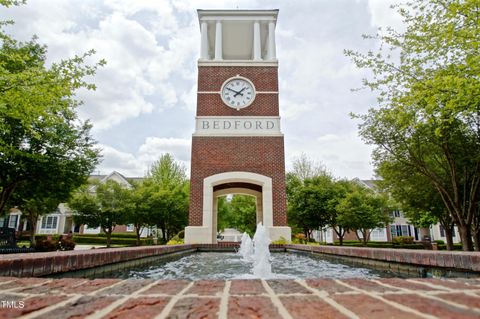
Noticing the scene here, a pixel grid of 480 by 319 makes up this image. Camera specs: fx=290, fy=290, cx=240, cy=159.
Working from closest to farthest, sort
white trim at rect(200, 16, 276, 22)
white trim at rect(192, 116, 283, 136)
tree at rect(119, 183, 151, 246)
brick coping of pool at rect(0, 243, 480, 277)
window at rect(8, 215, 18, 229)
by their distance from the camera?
brick coping of pool at rect(0, 243, 480, 277)
white trim at rect(192, 116, 283, 136)
white trim at rect(200, 16, 276, 22)
tree at rect(119, 183, 151, 246)
window at rect(8, 215, 18, 229)

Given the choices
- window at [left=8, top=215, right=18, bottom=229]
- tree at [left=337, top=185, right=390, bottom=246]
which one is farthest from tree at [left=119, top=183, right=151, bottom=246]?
window at [left=8, top=215, right=18, bottom=229]

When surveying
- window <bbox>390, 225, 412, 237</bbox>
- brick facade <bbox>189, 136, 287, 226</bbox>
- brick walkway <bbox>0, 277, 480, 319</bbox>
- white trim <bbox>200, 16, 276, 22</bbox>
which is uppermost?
white trim <bbox>200, 16, 276, 22</bbox>

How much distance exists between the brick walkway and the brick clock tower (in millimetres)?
12511

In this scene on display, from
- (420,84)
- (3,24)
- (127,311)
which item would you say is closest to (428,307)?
(127,311)

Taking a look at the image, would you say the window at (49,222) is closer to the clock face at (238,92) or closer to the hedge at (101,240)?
the hedge at (101,240)

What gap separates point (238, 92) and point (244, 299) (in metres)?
15.2

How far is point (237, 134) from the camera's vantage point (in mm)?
14945

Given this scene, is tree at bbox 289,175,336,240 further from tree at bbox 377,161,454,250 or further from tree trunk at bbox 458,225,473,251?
tree trunk at bbox 458,225,473,251

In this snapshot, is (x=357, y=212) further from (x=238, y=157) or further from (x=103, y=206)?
(x=103, y=206)

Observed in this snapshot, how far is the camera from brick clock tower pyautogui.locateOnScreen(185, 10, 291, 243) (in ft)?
47.1

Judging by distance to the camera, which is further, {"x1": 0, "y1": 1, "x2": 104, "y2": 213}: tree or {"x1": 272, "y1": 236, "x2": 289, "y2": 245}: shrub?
{"x1": 272, "y1": 236, "x2": 289, "y2": 245}: shrub

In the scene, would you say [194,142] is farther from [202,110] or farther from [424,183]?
[424,183]

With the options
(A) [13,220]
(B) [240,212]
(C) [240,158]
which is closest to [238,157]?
(C) [240,158]

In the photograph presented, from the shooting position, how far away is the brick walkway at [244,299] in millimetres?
1150
